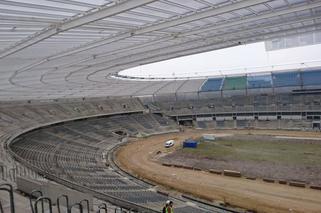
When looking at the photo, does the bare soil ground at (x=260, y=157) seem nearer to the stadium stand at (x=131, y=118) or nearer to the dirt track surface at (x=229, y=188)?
the dirt track surface at (x=229, y=188)

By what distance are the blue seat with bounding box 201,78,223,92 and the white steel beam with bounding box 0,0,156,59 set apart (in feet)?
174

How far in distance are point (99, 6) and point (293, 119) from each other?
4924cm

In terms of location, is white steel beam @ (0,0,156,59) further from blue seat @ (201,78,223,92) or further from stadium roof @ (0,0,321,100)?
blue seat @ (201,78,223,92)

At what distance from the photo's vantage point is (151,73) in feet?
205

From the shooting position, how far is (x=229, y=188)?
26.1m

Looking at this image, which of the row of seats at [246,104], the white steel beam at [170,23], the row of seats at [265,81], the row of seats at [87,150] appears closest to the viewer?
the white steel beam at [170,23]

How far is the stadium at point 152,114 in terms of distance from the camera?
12703mm

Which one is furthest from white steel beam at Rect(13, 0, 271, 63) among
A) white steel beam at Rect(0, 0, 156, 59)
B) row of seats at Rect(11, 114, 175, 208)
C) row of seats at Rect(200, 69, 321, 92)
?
row of seats at Rect(200, 69, 321, 92)

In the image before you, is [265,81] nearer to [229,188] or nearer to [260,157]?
[260,157]

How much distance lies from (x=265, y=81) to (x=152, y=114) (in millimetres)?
22272

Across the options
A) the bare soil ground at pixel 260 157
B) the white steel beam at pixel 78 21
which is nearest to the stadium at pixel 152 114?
the white steel beam at pixel 78 21

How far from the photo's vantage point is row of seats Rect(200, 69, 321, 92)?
189 ft

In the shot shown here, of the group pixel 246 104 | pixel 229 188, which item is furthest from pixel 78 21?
pixel 246 104

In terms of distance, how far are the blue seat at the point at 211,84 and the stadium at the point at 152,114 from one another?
21 centimetres
